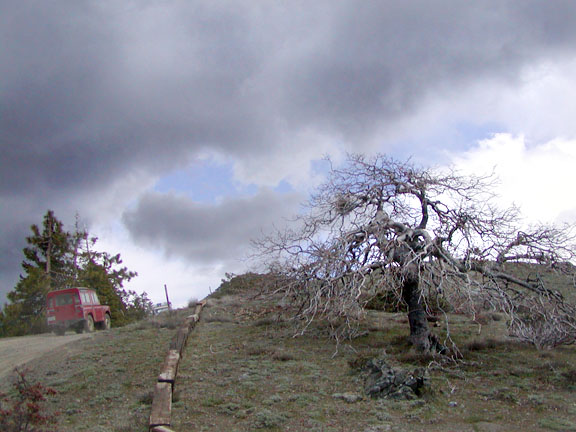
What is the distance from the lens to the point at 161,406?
27.5 ft

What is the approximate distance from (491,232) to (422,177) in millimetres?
2036

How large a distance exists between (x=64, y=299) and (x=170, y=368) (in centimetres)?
1400

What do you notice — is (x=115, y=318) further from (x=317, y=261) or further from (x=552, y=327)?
(x=552, y=327)

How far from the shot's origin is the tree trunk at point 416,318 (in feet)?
39.2

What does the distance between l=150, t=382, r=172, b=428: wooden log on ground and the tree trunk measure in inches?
212

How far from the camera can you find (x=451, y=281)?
10805 millimetres

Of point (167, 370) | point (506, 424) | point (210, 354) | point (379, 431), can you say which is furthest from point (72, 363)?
point (506, 424)

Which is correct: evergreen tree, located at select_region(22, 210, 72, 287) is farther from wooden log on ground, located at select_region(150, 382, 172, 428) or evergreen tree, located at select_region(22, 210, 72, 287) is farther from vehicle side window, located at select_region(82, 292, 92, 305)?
wooden log on ground, located at select_region(150, 382, 172, 428)

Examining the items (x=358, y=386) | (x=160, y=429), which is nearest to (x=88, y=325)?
(x=358, y=386)

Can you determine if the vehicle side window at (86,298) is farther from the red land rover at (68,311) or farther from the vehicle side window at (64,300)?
the vehicle side window at (64,300)

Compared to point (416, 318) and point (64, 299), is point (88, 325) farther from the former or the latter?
point (416, 318)

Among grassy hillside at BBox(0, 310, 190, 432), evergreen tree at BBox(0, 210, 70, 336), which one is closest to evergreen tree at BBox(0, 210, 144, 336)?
evergreen tree at BBox(0, 210, 70, 336)

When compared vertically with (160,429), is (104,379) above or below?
above

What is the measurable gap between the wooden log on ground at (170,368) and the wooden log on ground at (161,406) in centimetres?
24
